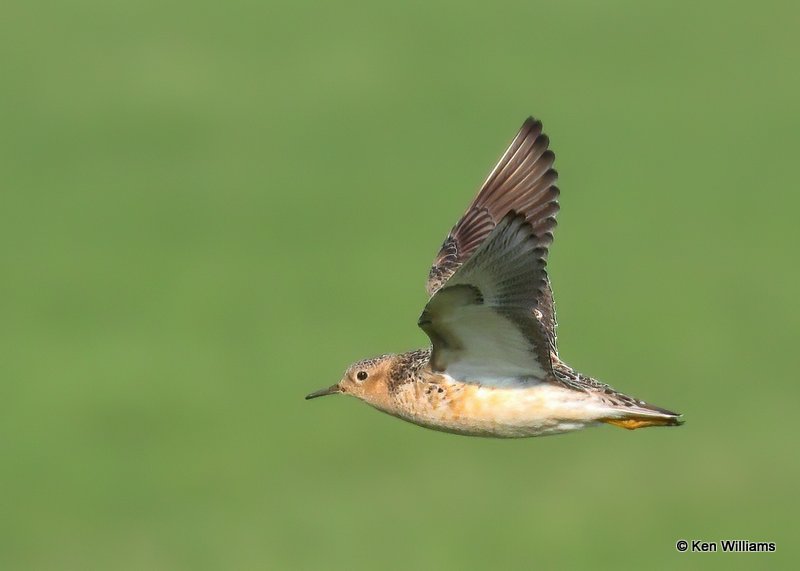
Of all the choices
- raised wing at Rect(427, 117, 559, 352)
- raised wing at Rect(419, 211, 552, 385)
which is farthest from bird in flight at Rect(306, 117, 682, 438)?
raised wing at Rect(427, 117, 559, 352)

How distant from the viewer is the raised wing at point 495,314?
9773mm

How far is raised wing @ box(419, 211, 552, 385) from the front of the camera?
32.1 ft

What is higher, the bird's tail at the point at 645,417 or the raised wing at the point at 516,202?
the raised wing at the point at 516,202

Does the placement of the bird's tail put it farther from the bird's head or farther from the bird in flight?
the bird's head

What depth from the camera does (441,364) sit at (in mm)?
10898

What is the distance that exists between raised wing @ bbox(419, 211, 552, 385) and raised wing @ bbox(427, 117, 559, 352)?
1.21m

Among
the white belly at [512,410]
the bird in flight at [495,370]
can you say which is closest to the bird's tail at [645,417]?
the bird in flight at [495,370]

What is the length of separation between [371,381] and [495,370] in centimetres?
98

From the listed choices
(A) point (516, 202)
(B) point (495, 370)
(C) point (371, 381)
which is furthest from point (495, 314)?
(A) point (516, 202)

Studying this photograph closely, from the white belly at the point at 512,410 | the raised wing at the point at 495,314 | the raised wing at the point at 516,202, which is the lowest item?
the white belly at the point at 512,410

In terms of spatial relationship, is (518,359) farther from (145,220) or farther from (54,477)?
(145,220)

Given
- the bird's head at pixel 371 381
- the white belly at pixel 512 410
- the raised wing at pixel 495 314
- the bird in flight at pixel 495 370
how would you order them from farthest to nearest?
the bird's head at pixel 371 381
the white belly at pixel 512 410
the bird in flight at pixel 495 370
the raised wing at pixel 495 314

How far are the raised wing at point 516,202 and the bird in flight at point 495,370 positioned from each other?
444 mm

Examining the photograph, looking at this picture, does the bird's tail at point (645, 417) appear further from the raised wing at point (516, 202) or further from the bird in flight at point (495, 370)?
the raised wing at point (516, 202)
